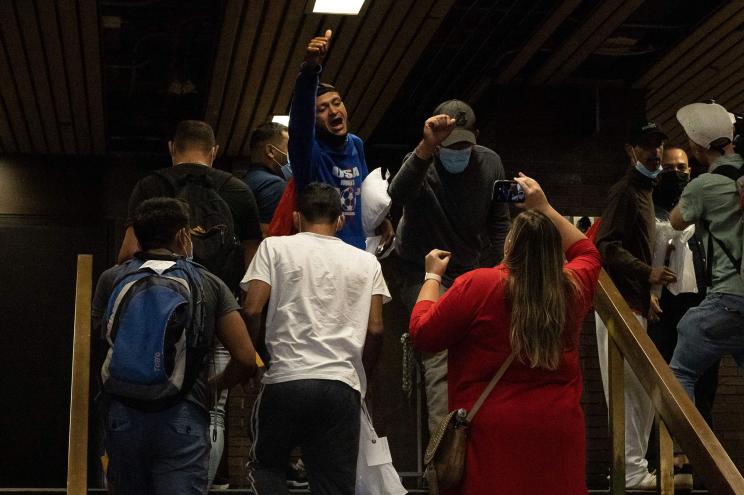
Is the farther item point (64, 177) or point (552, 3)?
point (64, 177)

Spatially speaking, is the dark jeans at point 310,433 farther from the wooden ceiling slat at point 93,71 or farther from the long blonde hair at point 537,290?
the wooden ceiling slat at point 93,71

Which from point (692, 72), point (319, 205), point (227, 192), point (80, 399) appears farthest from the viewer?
point (692, 72)

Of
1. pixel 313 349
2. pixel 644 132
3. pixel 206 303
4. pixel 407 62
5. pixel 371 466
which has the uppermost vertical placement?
pixel 407 62

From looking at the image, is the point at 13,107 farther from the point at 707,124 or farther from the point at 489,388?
the point at 489,388

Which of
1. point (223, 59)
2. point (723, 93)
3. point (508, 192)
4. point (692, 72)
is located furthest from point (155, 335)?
point (723, 93)

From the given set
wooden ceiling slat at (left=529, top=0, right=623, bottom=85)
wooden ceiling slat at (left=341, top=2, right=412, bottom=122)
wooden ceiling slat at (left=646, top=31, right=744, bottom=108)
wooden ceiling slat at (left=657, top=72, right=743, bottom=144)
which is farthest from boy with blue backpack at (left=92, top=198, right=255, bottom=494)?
wooden ceiling slat at (left=657, top=72, right=743, bottom=144)

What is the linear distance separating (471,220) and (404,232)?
0.99ft

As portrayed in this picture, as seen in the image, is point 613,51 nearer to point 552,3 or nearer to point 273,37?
point 552,3

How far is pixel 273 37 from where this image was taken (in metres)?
8.86

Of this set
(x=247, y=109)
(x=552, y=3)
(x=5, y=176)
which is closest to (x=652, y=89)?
(x=552, y=3)

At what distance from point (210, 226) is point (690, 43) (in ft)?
17.9

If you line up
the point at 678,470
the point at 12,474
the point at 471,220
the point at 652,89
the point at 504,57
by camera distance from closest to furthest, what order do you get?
the point at 471,220, the point at 678,470, the point at 504,57, the point at 652,89, the point at 12,474

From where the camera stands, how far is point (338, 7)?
8242 millimetres

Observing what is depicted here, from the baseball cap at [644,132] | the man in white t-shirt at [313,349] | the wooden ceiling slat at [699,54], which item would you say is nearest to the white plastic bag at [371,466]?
the man in white t-shirt at [313,349]
